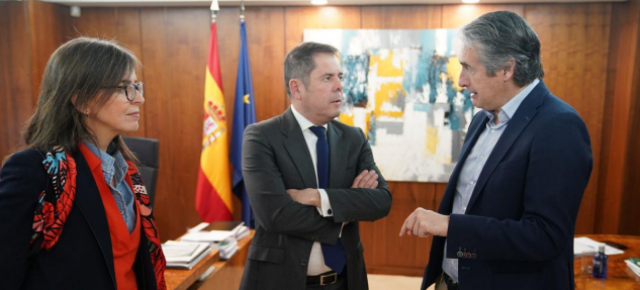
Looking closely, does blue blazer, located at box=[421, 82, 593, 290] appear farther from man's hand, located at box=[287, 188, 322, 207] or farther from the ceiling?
the ceiling

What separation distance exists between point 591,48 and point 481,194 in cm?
328

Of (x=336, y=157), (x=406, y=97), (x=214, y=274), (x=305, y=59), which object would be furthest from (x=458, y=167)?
(x=406, y=97)

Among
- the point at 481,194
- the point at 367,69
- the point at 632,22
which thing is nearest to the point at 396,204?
the point at 367,69

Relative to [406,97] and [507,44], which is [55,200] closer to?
[507,44]

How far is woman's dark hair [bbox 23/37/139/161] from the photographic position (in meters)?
1.25

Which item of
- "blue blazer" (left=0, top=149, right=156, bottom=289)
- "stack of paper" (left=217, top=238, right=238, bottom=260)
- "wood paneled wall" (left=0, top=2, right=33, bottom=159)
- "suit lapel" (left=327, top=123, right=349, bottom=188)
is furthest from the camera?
"wood paneled wall" (left=0, top=2, right=33, bottom=159)

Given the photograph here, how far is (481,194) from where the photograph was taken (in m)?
1.42

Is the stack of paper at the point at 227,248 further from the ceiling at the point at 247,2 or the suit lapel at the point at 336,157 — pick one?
the ceiling at the point at 247,2

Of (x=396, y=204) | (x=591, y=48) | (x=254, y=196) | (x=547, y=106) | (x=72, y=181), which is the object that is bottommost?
(x=396, y=204)

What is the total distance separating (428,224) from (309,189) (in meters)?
0.55

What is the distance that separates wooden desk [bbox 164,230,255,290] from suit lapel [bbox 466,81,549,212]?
129cm

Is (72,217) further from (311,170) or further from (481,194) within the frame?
(481,194)

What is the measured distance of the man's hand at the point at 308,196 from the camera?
178 centimetres

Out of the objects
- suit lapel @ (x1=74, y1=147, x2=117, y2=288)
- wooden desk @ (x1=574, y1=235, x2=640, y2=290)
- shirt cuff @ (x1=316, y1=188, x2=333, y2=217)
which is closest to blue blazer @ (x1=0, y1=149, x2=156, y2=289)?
suit lapel @ (x1=74, y1=147, x2=117, y2=288)
